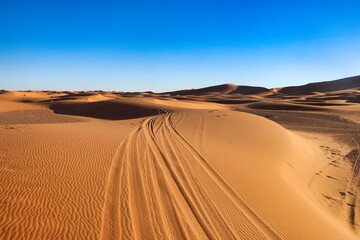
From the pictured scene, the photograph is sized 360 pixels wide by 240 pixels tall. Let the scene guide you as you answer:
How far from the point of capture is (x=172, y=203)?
7.10 m

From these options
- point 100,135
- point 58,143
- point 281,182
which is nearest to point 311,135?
point 281,182

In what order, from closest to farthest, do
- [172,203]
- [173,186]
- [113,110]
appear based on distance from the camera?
[172,203], [173,186], [113,110]

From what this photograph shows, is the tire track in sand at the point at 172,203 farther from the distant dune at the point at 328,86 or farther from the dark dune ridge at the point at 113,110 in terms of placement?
the distant dune at the point at 328,86

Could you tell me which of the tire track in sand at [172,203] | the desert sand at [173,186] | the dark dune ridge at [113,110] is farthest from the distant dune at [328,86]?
the tire track in sand at [172,203]

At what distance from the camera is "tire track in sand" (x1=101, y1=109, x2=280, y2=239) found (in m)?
5.96

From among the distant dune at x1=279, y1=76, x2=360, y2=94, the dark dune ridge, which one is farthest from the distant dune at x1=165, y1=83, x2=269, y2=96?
the dark dune ridge

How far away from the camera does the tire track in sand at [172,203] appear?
5.96 metres

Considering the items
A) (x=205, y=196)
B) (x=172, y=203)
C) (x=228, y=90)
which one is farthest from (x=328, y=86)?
(x=172, y=203)

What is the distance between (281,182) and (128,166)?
5.18 meters

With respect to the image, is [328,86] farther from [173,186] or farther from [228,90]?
[173,186]

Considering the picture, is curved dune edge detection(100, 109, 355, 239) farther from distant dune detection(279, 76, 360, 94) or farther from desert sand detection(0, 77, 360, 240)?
distant dune detection(279, 76, 360, 94)

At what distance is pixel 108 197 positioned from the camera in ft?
23.3

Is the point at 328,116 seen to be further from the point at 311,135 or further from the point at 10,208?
the point at 10,208

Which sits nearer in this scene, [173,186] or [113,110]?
[173,186]
